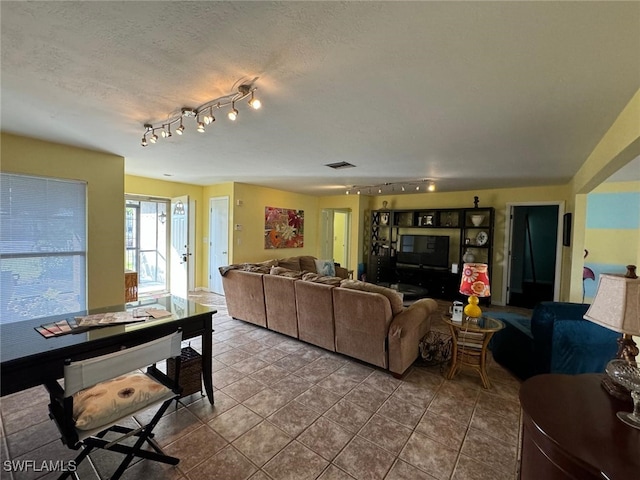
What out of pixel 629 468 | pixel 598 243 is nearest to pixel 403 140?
pixel 629 468

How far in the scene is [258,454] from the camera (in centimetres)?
176

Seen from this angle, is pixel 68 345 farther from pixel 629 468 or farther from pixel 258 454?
pixel 629 468

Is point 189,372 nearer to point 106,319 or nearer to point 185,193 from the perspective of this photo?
point 106,319

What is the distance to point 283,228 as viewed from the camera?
6652mm

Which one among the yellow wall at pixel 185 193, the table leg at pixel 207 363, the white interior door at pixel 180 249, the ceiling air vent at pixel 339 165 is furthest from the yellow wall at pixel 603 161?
the yellow wall at pixel 185 193

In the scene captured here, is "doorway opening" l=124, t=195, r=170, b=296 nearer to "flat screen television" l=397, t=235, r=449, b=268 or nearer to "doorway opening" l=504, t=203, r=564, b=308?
"flat screen television" l=397, t=235, r=449, b=268

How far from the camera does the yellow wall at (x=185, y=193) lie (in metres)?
5.29

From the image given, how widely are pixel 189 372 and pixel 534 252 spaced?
26.2ft

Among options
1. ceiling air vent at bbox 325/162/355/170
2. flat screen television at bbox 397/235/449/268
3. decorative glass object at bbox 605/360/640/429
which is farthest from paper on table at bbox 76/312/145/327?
flat screen television at bbox 397/235/449/268

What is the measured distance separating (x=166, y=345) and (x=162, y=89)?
5.46 feet

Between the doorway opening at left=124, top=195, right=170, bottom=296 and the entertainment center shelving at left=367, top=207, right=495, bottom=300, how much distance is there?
495cm

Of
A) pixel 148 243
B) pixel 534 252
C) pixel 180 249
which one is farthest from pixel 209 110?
pixel 534 252

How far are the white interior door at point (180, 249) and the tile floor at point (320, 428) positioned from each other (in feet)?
9.68

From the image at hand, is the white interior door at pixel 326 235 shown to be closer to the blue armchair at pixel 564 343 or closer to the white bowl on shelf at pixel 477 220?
the white bowl on shelf at pixel 477 220
